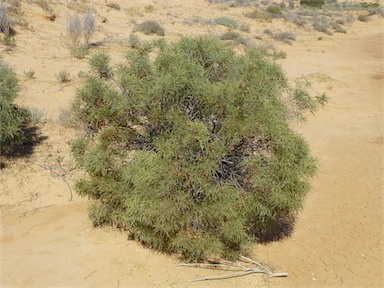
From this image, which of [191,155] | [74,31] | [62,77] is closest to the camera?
[191,155]

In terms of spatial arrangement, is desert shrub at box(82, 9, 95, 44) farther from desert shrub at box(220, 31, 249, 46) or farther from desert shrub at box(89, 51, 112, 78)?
desert shrub at box(89, 51, 112, 78)

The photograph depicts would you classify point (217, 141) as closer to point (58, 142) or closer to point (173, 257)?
point (173, 257)

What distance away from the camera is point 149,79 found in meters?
5.99

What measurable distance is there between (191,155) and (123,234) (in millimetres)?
1984

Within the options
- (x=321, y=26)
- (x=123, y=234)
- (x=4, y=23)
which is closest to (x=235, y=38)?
(x=321, y=26)

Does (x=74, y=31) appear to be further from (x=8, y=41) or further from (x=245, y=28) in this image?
(x=245, y=28)

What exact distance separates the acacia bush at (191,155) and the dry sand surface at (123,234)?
1.54 feet

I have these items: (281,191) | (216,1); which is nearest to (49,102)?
(281,191)

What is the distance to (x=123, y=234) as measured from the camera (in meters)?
6.46

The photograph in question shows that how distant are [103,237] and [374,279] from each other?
4.15m

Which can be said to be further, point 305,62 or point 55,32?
point 305,62

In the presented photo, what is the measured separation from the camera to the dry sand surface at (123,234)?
18.8 ft

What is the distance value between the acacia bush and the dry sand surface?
471 mm

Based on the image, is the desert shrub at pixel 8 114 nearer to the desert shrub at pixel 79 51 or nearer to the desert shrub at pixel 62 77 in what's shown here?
the desert shrub at pixel 62 77
